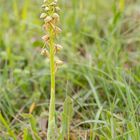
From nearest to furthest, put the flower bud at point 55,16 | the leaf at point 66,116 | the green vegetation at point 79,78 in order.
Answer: the flower bud at point 55,16 < the leaf at point 66,116 < the green vegetation at point 79,78

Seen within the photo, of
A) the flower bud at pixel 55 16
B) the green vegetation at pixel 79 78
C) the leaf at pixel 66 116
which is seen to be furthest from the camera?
the green vegetation at pixel 79 78

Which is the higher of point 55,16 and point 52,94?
A: point 55,16

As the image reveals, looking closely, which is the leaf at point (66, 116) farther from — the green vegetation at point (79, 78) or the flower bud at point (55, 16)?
the flower bud at point (55, 16)

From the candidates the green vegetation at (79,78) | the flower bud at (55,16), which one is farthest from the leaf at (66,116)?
the flower bud at (55,16)

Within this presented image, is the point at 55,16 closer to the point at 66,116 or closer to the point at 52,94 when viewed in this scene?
the point at 52,94

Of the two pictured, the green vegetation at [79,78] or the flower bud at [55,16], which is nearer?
the flower bud at [55,16]

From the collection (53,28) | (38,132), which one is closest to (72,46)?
(38,132)

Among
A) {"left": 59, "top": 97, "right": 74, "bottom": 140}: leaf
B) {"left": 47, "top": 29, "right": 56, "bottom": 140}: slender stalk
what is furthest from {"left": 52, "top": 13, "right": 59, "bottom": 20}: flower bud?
{"left": 59, "top": 97, "right": 74, "bottom": 140}: leaf

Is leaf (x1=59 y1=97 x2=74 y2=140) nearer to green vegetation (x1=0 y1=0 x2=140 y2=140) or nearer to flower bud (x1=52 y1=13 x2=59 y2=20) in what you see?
green vegetation (x1=0 y1=0 x2=140 y2=140)

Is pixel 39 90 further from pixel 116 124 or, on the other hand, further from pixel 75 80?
pixel 116 124

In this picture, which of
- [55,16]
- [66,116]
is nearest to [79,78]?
[66,116]
